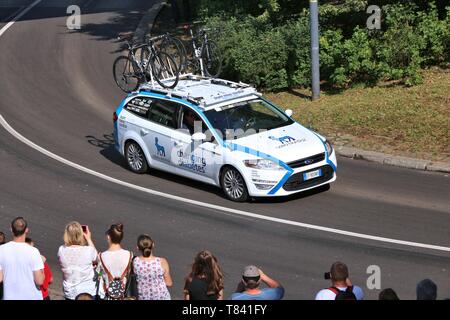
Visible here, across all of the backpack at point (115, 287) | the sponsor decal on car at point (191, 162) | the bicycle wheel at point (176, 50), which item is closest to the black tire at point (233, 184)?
the sponsor decal on car at point (191, 162)

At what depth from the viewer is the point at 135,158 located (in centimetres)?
1914

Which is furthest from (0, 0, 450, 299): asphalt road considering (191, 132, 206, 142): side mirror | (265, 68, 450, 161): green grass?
(191, 132, 206, 142): side mirror

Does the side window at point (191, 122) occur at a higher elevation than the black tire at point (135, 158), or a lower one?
higher

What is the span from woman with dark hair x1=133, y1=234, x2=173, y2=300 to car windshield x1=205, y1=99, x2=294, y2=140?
6.89 meters

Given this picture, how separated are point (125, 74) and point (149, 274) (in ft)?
39.0

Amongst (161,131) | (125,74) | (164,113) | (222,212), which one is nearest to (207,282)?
(222,212)

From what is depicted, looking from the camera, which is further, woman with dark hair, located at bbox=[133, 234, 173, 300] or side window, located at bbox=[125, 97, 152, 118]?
side window, located at bbox=[125, 97, 152, 118]

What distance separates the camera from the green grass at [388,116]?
19.8 metres

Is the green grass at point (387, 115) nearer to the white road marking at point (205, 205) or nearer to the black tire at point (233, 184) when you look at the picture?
the black tire at point (233, 184)

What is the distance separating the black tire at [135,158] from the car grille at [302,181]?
3637mm

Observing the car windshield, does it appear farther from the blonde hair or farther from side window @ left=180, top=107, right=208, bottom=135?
the blonde hair

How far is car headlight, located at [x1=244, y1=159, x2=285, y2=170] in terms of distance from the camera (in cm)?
1648

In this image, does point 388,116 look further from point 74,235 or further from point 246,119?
point 74,235
